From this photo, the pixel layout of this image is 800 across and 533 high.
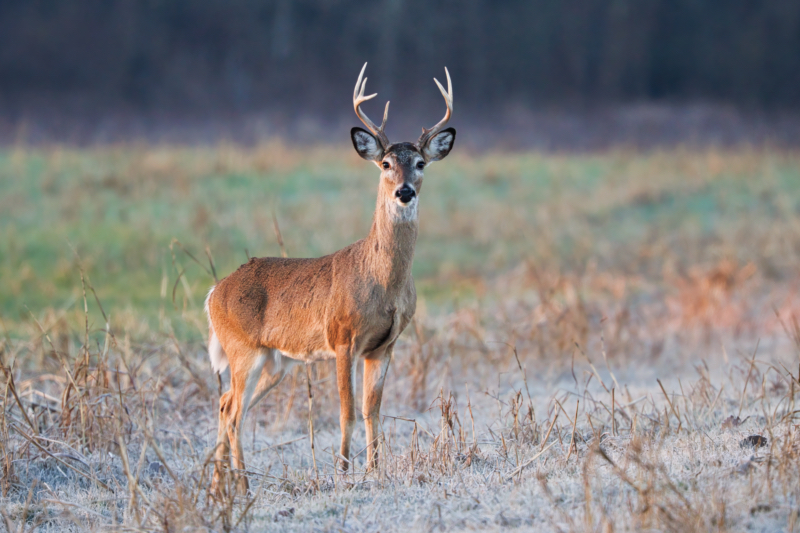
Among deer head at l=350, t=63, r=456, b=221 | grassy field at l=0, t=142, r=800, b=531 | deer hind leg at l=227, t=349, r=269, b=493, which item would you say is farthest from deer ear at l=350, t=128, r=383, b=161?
grassy field at l=0, t=142, r=800, b=531

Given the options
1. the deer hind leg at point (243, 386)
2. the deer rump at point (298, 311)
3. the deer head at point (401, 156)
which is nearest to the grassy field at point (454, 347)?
the deer hind leg at point (243, 386)

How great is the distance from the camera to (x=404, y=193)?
214 inches

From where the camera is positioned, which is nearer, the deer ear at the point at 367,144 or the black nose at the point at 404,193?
the black nose at the point at 404,193

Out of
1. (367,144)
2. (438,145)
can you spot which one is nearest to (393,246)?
(367,144)

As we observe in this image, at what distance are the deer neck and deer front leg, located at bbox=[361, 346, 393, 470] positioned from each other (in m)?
0.51

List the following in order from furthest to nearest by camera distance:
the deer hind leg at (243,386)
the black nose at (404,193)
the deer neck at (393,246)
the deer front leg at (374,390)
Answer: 1. the deer hind leg at (243,386)
2. the deer front leg at (374,390)
3. the deer neck at (393,246)
4. the black nose at (404,193)

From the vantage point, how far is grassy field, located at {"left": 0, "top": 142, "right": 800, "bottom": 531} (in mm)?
4668

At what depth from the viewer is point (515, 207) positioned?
Answer: 1833 cm

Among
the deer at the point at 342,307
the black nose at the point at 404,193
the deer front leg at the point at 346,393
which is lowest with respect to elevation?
the deer front leg at the point at 346,393

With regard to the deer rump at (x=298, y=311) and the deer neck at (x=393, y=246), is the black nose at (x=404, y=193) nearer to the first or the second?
the deer neck at (x=393, y=246)

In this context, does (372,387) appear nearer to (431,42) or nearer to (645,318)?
(645,318)

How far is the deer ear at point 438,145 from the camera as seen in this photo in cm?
595

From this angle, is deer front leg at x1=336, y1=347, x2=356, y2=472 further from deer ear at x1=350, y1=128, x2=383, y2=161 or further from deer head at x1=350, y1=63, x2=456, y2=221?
deer ear at x1=350, y1=128, x2=383, y2=161

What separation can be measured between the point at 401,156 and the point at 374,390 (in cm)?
150
